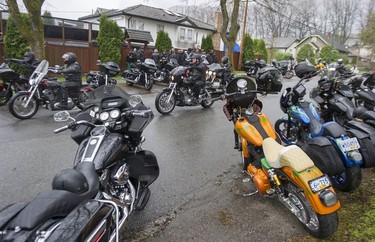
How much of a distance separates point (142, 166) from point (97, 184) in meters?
0.99

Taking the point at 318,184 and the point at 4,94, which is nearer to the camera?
the point at 318,184

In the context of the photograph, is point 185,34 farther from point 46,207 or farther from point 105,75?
point 46,207

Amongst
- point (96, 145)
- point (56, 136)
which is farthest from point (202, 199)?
point (56, 136)

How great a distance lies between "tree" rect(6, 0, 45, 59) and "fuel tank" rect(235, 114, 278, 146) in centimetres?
985

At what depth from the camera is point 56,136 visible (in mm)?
5980

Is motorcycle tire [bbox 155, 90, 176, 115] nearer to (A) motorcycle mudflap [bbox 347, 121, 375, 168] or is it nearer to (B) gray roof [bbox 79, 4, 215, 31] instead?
(A) motorcycle mudflap [bbox 347, 121, 375, 168]

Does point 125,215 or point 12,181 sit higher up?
point 125,215

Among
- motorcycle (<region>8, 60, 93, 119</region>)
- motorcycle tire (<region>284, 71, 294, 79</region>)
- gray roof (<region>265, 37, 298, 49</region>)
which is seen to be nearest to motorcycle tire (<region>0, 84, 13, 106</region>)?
motorcycle (<region>8, 60, 93, 119</region>)

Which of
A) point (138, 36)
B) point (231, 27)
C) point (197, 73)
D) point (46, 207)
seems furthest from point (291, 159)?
point (138, 36)

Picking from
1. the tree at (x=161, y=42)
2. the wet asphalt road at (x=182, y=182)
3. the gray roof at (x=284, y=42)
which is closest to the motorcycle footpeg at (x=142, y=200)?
→ the wet asphalt road at (x=182, y=182)

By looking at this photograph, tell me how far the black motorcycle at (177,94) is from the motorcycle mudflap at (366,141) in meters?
5.08

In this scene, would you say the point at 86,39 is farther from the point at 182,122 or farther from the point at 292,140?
the point at 292,140

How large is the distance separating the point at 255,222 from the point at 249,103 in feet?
5.12

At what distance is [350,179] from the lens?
3.51 meters
